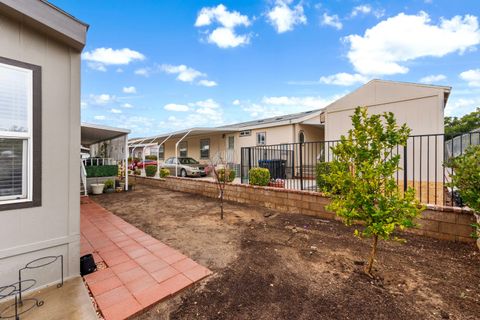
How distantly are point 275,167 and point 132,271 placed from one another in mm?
5858

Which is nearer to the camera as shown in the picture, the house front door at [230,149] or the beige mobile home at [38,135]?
the beige mobile home at [38,135]

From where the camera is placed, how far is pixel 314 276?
2879 millimetres

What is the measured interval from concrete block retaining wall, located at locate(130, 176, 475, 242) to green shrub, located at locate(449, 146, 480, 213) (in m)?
0.70

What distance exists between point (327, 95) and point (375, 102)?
382 inches

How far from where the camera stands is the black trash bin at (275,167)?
7.88 meters

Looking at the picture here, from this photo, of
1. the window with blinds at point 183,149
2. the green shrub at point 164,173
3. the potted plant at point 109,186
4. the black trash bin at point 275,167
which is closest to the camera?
the black trash bin at point 275,167

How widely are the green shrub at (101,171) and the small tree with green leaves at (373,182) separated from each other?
11.6m

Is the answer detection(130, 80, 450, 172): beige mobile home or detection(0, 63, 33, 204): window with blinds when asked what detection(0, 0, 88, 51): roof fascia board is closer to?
detection(0, 63, 33, 204): window with blinds

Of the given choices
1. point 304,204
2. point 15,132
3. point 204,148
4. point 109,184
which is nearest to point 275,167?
point 304,204

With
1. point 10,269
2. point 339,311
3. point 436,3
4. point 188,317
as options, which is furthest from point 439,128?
point 10,269

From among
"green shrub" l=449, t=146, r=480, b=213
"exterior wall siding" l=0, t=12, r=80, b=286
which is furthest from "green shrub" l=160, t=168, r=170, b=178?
"green shrub" l=449, t=146, r=480, b=213

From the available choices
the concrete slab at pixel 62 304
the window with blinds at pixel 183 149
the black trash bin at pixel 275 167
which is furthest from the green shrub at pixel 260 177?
the window with blinds at pixel 183 149

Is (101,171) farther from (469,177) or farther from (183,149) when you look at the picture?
(469,177)

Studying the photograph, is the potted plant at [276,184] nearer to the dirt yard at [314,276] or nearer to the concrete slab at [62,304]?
the dirt yard at [314,276]
